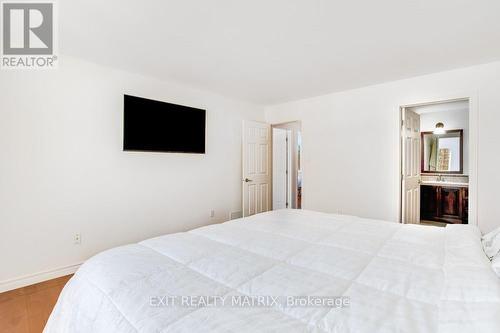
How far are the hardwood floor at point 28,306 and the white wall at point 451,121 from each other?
20.9 feet

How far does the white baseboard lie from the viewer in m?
2.31

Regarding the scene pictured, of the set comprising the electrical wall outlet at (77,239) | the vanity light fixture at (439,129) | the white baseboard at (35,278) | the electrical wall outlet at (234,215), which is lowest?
the white baseboard at (35,278)

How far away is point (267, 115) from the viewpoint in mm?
5051

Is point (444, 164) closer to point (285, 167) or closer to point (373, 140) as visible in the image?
point (373, 140)

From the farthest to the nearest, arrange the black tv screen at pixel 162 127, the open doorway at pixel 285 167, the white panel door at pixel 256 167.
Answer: the open doorway at pixel 285 167
the white panel door at pixel 256 167
the black tv screen at pixel 162 127

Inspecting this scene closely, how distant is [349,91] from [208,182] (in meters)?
2.67

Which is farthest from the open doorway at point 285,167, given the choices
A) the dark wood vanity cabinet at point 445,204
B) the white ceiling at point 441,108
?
the dark wood vanity cabinet at point 445,204

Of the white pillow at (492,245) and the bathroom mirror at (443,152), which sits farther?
the bathroom mirror at (443,152)

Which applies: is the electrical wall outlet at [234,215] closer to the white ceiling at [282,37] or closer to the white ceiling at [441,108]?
the white ceiling at [282,37]

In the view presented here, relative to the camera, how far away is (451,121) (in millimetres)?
4848

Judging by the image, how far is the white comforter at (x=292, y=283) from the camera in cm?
82

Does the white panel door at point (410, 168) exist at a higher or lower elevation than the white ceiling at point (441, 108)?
lower

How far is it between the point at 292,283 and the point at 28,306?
236cm

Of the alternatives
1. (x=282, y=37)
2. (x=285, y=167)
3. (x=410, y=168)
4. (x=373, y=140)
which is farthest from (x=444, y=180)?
(x=282, y=37)
